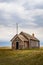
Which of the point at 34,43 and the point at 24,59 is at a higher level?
the point at 34,43

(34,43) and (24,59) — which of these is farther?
(34,43)

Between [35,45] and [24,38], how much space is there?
34.8ft

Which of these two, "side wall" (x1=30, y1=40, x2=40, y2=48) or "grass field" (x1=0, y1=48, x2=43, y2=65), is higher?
"side wall" (x1=30, y1=40, x2=40, y2=48)

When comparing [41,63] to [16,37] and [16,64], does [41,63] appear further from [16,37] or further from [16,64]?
[16,37]

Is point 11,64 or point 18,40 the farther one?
point 18,40

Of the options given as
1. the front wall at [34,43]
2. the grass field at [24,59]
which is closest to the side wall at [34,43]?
the front wall at [34,43]

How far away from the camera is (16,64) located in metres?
31.1

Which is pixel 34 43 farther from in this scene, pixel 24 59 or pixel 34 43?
pixel 24 59

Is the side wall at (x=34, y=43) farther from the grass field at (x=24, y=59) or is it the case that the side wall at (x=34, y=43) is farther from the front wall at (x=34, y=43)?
the grass field at (x=24, y=59)

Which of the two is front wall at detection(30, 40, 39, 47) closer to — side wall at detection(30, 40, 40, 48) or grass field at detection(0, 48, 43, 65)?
Answer: side wall at detection(30, 40, 40, 48)

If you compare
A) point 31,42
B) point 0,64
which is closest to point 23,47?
point 31,42

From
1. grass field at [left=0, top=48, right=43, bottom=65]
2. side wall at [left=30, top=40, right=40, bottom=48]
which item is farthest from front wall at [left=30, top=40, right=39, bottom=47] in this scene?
grass field at [left=0, top=48, right=43, bottom=65]

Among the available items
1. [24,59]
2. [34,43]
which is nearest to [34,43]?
[34,43]

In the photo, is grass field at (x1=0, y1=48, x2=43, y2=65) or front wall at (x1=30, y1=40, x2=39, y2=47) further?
front wall at (x1=30, y1=40, x2=39, y2=47)
